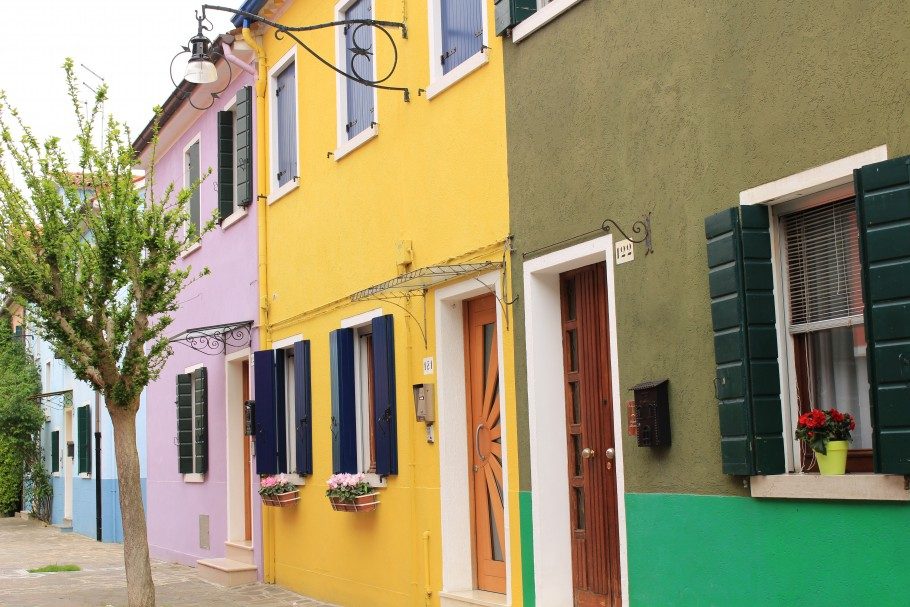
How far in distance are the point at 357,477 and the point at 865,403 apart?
6.16m

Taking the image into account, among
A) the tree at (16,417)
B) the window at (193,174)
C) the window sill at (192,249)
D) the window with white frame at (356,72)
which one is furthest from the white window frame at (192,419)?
the tree at (16,417)

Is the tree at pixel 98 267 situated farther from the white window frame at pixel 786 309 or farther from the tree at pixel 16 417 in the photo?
the tree at pixel 16 417

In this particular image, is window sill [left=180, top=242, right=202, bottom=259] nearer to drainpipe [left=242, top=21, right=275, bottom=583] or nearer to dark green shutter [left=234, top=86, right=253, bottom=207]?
dark green shutter [left=234, top=86, right=253, bottom=207]

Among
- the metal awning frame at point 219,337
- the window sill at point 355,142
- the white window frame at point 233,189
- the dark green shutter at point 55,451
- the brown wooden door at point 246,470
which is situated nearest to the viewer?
the window sill at point 355,142

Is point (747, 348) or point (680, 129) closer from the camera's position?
point (747, 348)

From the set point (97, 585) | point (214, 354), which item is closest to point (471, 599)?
point (97, 585)

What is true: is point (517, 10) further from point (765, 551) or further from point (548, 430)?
point (765, 551)

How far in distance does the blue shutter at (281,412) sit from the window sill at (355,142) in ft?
8.92

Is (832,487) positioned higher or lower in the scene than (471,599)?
higher

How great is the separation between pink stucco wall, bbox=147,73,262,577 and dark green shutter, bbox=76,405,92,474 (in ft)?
21.5

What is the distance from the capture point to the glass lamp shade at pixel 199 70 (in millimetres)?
11633

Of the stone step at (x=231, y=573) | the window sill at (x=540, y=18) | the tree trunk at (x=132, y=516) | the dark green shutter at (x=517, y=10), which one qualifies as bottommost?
the stone step at (x=231, y=573)

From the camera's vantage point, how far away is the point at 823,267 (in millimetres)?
6176

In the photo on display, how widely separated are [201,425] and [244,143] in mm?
4222
